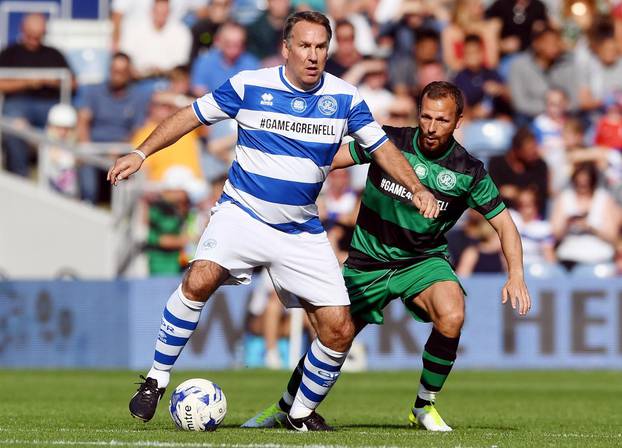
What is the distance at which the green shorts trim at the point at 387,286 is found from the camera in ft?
30.9

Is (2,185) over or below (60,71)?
below

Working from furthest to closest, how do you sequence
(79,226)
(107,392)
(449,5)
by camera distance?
(449,5) → (79,226) → (107,392)

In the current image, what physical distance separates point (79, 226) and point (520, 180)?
20.1 feet

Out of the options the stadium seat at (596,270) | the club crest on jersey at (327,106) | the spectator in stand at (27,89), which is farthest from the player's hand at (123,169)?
the spectator in stand at (27,89)

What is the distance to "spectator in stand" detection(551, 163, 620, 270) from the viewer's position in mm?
18531

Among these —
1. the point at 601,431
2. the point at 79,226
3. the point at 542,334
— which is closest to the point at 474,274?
the point at 542,334

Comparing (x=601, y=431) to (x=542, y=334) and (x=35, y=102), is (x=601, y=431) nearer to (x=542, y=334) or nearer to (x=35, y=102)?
(x=542, y=334)

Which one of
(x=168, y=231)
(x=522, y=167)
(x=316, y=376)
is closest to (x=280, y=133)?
(x=316, y=376)

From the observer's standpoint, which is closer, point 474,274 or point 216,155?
point 474,274

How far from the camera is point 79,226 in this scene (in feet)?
63.4

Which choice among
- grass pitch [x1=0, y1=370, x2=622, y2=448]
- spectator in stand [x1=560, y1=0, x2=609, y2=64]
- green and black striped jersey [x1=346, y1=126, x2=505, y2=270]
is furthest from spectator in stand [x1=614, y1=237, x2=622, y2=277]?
green and black striped jersey [x1=346, y1=126, x2=505, y2=270]

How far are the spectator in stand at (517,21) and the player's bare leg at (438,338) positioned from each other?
12463 millimetres

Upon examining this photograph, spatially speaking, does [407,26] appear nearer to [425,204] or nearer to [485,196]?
[485,196]

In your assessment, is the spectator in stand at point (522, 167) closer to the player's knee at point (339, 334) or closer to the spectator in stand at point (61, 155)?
the spectator in stand at point (61, 155)
